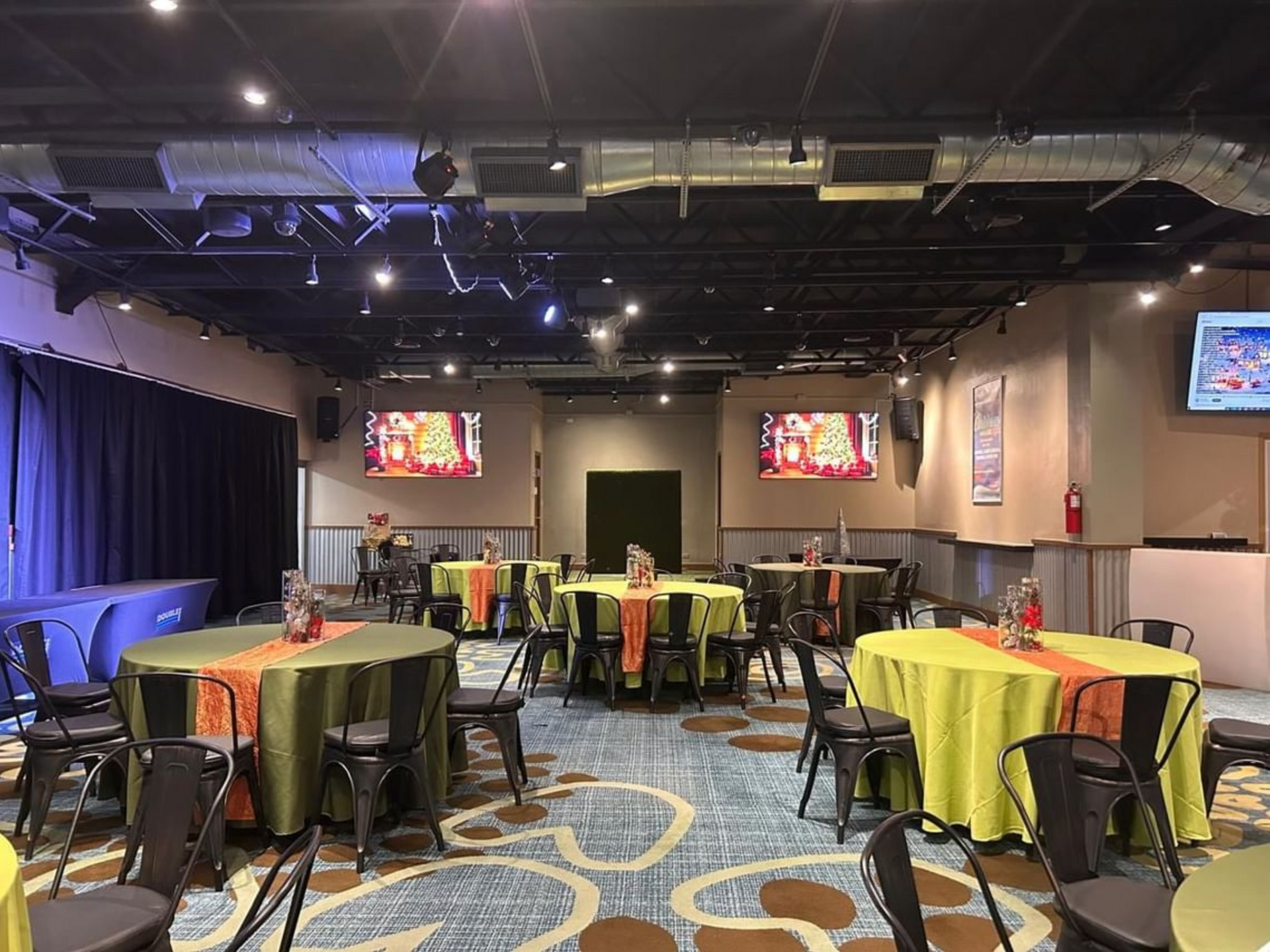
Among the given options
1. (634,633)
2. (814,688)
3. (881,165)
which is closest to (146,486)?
(634,633)

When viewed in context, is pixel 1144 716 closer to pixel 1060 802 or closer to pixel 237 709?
pixel 1060 802

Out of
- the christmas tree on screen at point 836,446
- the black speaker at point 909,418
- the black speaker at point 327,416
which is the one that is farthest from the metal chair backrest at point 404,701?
the christmas tree on screen at point 836,446

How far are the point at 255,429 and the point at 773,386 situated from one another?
8.53 m

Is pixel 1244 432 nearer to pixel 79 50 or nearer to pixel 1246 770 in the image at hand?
pixel 1246 770

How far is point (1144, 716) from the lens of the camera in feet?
10.2

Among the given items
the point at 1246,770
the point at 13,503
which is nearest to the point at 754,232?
the point at 1246,770

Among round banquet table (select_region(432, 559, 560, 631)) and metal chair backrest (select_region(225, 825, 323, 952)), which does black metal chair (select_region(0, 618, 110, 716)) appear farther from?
round banquet table (select_region(432, 559, 560, 631))

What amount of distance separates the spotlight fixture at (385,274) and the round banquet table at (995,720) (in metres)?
5.73

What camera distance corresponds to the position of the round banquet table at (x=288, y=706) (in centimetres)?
348

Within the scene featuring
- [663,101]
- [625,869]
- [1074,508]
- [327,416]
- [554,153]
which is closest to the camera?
[625,869]

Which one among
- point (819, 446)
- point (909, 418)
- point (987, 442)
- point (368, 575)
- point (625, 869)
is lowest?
point (625, 869)

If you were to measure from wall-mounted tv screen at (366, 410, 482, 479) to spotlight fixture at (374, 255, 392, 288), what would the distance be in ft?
22.5

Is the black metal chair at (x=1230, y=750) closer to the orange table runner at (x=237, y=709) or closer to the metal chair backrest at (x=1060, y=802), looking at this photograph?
the metal chair backrest at (x=1060, y=802)

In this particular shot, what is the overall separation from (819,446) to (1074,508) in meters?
6.43
